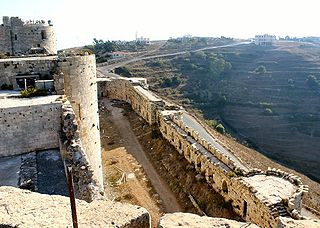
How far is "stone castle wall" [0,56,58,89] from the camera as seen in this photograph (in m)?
14.5

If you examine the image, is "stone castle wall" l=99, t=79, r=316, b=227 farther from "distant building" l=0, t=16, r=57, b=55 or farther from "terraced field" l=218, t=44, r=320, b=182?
"terraced field" l=218, t=44, r=320, b=182

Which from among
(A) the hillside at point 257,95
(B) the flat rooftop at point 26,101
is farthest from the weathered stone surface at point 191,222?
(A) the hillside at point 257,95

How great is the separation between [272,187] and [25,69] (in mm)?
11344

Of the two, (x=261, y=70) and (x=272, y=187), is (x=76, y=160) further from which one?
(x=261, y=70)

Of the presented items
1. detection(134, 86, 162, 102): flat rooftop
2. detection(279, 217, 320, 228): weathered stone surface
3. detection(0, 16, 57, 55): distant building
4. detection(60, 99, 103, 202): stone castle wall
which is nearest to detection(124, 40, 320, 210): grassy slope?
detection(134, 86, 162, 102): flat rooftop

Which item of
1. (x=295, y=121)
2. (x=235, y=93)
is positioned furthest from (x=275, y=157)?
(x=235, y=93)

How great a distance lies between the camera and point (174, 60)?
8200 centimetres

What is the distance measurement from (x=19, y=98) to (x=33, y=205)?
335 inches

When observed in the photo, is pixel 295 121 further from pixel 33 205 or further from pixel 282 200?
pixel 33 205

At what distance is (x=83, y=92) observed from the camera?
14.5 meters

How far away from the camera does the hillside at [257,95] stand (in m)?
57.8

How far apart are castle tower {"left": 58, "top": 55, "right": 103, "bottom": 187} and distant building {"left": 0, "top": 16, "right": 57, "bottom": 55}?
35.0 feet

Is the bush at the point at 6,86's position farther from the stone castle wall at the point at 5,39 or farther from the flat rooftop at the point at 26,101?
the stone castle wall at the point at 5,39

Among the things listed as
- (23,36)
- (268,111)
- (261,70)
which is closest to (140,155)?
(23,36)
